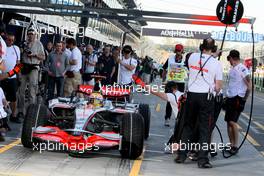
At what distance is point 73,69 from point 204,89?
19.0 feet

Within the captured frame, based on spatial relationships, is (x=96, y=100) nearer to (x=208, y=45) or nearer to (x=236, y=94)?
(x=208, y=45)

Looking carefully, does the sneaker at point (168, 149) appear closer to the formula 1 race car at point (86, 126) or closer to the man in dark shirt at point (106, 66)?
the formula 1 race car at point (86, 126)

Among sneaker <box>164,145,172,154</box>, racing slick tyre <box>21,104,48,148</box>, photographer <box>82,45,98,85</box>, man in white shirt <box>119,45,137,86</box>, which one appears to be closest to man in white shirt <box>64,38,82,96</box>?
photographer <box>82,45,98,85</box>

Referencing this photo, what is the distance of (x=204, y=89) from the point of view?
24.0 ft

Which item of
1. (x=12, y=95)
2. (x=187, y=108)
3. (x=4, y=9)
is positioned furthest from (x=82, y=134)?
(x=4, y=9)

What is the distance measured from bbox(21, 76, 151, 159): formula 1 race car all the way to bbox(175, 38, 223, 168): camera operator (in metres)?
0.80

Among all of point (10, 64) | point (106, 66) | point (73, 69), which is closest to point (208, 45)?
point (10, 64)

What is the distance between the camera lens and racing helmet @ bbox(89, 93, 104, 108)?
8.21 m

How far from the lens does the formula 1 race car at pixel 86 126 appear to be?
7027 millimetres

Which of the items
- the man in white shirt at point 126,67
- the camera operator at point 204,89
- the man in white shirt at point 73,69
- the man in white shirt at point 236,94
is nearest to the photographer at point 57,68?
the man in white shirt at point 73,69

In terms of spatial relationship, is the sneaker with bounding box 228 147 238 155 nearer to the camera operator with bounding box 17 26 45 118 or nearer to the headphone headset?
the headphone headset

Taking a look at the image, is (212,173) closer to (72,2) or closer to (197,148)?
(197,148)

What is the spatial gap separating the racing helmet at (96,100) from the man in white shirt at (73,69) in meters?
3.85

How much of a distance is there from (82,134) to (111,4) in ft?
164
